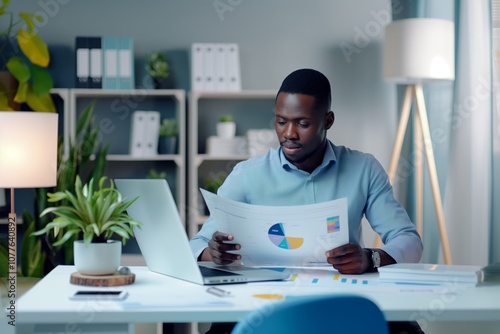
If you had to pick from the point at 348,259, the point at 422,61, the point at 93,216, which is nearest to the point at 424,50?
the point at 422,61

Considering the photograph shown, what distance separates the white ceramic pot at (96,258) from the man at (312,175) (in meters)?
0.40

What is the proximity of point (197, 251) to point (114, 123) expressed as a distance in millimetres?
2832

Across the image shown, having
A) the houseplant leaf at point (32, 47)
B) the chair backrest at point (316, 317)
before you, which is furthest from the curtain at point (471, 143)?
the chair backrest at point (316, 317)

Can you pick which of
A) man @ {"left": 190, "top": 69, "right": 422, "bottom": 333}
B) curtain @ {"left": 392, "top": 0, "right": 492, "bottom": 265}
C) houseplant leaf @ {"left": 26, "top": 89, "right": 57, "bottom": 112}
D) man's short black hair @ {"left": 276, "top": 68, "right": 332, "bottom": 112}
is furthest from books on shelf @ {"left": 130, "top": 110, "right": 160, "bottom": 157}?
man's short black hair @ {"left": 276, "top": 68, "right": 332, "bottom": 112}

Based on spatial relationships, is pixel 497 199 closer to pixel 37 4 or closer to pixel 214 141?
pixel 214 141

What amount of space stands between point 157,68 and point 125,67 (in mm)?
209

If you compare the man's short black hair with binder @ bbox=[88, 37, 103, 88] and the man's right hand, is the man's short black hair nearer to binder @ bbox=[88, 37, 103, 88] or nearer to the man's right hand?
the man's right hand

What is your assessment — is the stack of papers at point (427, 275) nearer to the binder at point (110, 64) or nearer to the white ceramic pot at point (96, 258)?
the white ceramic pot at point (96, 258)

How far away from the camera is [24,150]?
3.10 m

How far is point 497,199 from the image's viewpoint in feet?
11.9

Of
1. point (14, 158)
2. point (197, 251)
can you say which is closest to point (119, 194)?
point (197, 251)

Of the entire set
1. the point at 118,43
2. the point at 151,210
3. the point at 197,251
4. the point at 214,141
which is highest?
the point at 118,43

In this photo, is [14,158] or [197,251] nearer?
[197,251]

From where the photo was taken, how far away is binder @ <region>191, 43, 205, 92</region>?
4.59 m
